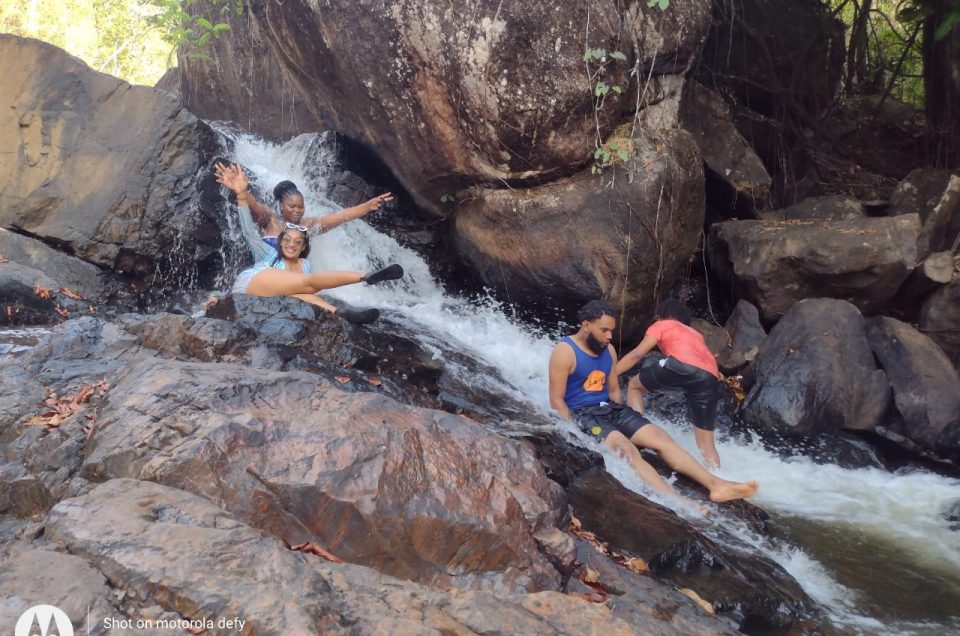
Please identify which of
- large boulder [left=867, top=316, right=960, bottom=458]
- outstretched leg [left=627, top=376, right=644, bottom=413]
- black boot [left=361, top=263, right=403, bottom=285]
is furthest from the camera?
large boulder [left=867, top=316, right=960, bottom=458]

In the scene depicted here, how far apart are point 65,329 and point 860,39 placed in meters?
10.9

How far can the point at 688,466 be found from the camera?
4902 millimetres

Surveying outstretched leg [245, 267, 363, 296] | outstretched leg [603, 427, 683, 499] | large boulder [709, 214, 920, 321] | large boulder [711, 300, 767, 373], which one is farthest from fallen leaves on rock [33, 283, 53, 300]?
large boulder [709, 214, 920, 321]

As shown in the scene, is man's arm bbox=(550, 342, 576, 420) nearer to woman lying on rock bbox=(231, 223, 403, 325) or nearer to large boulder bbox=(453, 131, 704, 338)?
woman lying on rock bbox=(231, 223, 403, 325)

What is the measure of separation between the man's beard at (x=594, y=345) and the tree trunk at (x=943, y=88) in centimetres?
671

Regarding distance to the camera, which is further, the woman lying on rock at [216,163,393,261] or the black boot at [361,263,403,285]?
the woman lying on rock at [216,163,393,261]

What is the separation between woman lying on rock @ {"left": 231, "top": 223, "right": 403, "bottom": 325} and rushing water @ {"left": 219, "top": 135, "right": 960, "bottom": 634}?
4.15ft

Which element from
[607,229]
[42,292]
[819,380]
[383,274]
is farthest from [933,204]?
[42,292]

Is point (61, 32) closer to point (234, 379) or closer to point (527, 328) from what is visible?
point (527, 328)

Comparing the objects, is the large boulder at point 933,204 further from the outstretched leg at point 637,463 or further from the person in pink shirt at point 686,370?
the outstretched leg at point 637,463

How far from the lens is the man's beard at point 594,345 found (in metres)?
5.25

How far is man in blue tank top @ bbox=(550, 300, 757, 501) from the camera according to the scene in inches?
196

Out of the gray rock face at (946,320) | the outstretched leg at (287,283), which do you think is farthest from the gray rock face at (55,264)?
the gray rock face at (946,320)

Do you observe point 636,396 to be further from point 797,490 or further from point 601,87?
point 601,87
